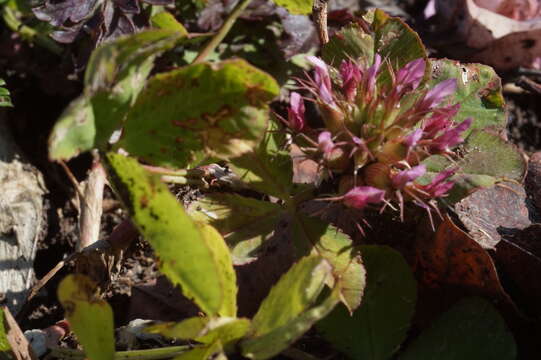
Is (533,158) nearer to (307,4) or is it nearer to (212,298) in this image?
(307,4)

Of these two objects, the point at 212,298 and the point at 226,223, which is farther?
the point at 226,223

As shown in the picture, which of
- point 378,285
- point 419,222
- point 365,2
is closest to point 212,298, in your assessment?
point 378,285

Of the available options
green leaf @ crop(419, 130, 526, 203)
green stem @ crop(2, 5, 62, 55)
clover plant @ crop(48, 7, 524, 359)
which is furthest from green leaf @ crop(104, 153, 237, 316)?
green stem @ crop(2, 5, 62, 55)

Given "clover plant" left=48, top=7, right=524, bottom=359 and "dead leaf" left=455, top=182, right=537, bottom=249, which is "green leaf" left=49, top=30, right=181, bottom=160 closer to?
"clover plant" left=48, top=7, right=524, bottom=359

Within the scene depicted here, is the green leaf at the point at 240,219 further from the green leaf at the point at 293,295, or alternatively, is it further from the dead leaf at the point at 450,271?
the dead leaf at the point at 450,271

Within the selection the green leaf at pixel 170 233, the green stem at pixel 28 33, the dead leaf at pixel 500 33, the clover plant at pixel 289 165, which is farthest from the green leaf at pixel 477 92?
the green stem at pixel 28 33

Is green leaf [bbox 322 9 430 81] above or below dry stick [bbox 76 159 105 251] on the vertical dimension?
above
